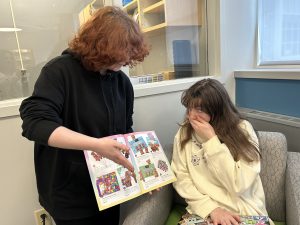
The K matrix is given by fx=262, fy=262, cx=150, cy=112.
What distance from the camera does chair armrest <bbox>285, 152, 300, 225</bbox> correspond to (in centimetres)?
95

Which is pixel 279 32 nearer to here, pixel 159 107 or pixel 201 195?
pixel 159 107

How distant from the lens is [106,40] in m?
0.88

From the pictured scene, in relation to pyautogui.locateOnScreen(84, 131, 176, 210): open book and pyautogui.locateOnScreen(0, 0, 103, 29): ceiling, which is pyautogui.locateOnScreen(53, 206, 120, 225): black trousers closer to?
pyautogui.locateOnScreen(84, 131, 176, 210): open book

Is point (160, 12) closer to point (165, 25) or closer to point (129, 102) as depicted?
point (165, 25)

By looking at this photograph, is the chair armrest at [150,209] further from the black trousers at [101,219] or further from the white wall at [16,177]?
the white wall at [16,177]

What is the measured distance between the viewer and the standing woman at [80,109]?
2.60 feet

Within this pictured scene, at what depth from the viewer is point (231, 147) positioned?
106 cm

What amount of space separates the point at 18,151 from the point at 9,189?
7.2 inches

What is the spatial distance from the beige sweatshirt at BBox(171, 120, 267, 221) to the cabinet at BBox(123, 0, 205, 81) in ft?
2.45

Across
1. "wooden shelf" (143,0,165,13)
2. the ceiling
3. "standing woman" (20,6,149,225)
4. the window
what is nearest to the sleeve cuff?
"standing woman" (20,6,149,225)

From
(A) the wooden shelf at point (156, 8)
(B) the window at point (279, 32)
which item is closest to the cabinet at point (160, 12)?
(A) the wooden shelf at point (156, 8)

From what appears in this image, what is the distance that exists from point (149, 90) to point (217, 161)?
2.07ft

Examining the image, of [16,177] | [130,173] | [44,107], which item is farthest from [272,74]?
[16,177]

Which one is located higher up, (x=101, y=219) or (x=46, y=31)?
(x=46, y=31)
